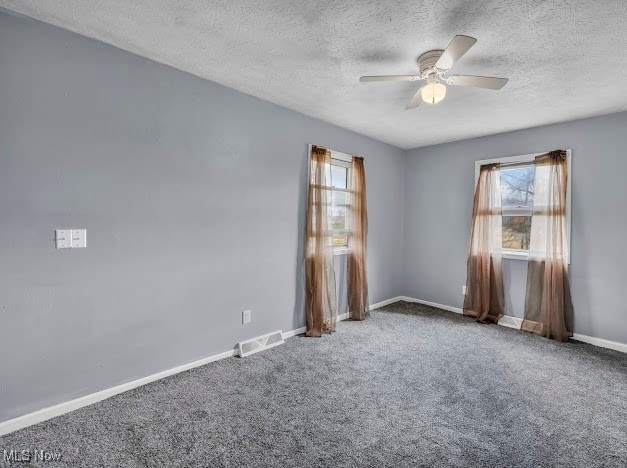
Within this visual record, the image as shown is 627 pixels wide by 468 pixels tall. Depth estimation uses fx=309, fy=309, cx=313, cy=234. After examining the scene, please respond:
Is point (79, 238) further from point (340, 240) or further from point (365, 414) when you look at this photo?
point (340, 240)

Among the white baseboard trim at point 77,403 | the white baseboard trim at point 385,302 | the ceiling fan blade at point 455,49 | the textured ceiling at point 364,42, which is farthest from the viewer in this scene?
the white baseboard trim at point 385,302

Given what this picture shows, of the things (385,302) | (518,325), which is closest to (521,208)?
(518,325)

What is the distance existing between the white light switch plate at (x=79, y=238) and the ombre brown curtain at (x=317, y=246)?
1.99 m

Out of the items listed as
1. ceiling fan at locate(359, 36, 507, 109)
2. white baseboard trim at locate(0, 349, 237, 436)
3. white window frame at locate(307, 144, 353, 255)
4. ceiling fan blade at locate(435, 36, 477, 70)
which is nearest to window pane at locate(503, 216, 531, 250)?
white window frame at locate(307, 144, 353, 255)

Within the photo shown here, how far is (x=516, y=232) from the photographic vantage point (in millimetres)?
3895

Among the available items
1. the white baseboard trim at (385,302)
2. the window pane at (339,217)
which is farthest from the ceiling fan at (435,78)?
the white baseboard trim at (385,302)

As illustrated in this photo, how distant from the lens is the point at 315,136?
356 cm

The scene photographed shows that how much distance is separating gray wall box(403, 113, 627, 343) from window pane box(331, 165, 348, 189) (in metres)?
1.39

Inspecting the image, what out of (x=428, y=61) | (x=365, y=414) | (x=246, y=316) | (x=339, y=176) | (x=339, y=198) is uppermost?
(x=428, y=61)

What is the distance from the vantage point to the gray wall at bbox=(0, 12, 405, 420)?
6.07 feet

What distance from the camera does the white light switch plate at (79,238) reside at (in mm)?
2012

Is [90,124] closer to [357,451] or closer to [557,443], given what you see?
[357,451]

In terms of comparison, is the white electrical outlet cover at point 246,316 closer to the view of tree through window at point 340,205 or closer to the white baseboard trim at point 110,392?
the white baseboard trim at point 110,392

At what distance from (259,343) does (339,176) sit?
224 centimetres
